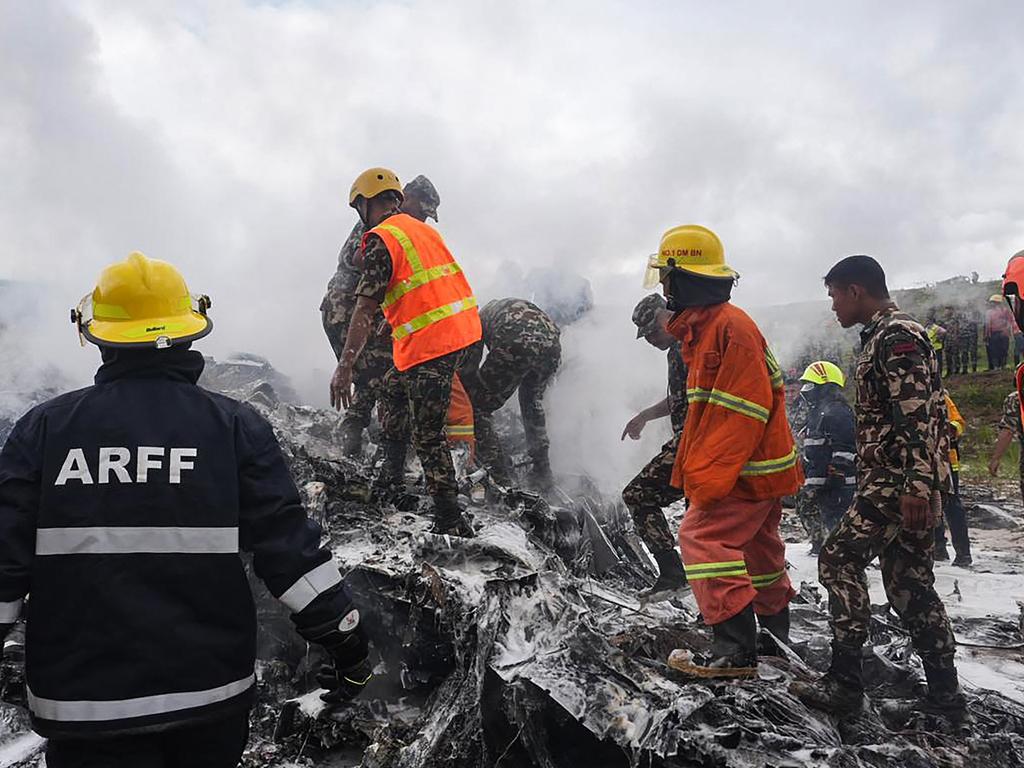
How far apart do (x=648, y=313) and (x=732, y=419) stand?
1.77m

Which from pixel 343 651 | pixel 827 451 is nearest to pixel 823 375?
pixel 827 451

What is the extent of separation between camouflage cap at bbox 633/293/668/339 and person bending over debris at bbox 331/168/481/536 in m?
1.15

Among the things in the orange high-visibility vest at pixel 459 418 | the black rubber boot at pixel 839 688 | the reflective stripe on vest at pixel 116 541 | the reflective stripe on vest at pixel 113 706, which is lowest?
the black rubber boot at pixel 839 688

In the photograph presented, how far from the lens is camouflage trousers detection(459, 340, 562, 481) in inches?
192

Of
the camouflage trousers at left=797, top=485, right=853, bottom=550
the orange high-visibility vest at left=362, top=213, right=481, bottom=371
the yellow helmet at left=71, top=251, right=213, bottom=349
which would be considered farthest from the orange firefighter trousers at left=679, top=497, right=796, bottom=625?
the camouflage trousers at left=797, top=485, right=853, bottom=550

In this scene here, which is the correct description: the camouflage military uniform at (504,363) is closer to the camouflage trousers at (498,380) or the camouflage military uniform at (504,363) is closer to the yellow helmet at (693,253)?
the camouflage trousers at (498,380)

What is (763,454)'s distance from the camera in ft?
8.41

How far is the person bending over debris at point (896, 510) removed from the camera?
2.41 m

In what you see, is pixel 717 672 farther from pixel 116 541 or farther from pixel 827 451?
pixel 827 451

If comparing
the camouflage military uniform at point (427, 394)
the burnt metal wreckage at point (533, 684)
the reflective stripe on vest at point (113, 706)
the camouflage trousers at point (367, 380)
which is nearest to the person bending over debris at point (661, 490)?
the burnt metal wreckage at point (533, 684)

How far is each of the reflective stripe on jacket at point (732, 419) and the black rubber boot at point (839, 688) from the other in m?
0.59

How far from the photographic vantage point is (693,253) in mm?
2736

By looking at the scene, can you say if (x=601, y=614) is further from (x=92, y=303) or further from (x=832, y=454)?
(x=832, y=454)

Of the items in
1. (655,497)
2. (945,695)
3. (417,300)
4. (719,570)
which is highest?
(417,300)
